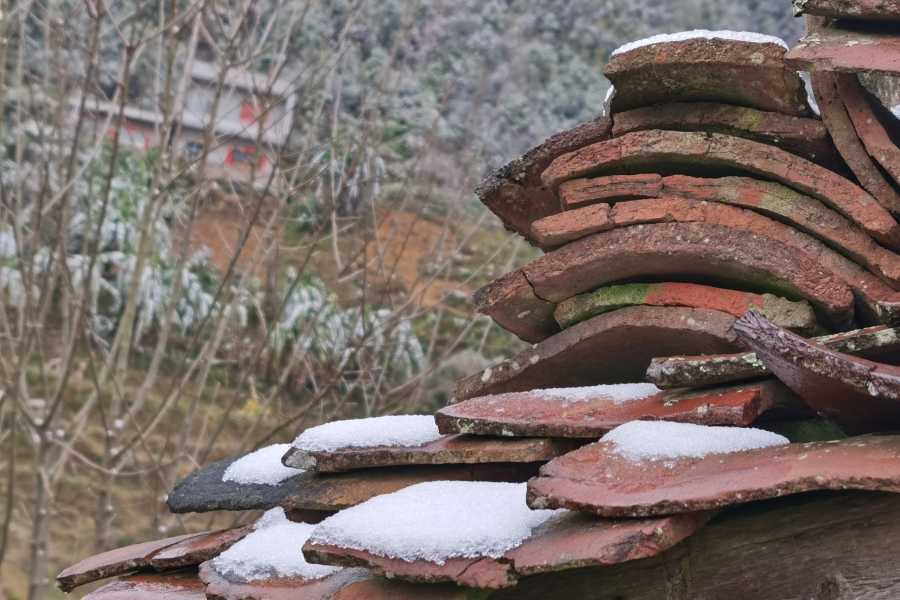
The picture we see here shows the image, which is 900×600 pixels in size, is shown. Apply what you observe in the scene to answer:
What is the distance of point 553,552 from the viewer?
1.07 metres

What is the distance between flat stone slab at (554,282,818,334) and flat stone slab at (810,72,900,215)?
233mm

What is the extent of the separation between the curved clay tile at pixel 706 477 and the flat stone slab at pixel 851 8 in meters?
0.63

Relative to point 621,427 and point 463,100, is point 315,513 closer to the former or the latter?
point 621,427

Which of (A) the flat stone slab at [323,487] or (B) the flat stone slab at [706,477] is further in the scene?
(A) the flat stone slab at [323,487]

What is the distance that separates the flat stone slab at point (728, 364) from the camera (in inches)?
44.6

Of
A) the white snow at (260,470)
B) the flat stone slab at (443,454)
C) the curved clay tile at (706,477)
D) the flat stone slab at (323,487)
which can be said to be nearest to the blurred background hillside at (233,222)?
the white snow at (260,470)

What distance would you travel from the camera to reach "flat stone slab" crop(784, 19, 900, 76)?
1218mm

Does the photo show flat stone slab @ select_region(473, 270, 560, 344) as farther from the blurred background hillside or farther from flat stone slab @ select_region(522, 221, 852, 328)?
the blurred background hillside

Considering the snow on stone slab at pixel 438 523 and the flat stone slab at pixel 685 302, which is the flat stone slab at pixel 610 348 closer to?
the flat stone slab at pixel 685 302

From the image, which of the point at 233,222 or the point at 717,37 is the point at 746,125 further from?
the point at 233,222

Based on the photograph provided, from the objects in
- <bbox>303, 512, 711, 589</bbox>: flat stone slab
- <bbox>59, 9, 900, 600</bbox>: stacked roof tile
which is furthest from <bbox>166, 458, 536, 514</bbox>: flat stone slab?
<bbox>303, 512, 711, 589</bbox>: flat stone slab

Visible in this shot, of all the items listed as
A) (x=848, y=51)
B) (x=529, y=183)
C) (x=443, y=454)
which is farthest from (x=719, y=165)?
(x=443, y=454)

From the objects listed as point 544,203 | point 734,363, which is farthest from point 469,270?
point 734,363

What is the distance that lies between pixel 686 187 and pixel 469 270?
28.6 feet
